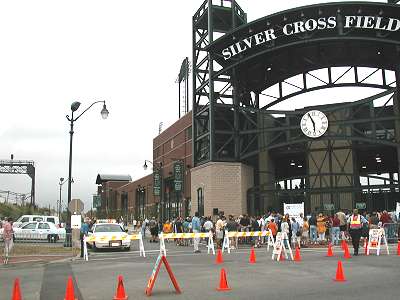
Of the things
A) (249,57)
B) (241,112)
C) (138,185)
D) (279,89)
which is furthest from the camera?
(138,185)

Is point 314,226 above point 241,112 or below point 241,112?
below

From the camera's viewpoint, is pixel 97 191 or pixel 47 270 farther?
pixel 97 191

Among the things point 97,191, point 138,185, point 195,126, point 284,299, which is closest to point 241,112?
point 195,126

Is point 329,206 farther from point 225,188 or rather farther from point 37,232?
point 37,232

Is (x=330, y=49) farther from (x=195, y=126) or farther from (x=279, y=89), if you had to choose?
A: (x=195, y=126)

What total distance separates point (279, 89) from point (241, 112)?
4.75 meters

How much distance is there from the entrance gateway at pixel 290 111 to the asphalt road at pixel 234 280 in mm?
14984

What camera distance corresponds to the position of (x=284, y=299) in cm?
995

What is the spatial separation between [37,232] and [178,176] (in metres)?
14.9

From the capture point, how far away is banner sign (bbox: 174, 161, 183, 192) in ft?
149

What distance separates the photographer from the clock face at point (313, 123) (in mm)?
31734

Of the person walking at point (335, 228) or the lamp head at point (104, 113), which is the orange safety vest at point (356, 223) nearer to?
the person walking at point (335, 228)

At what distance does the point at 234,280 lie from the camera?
1284 cm

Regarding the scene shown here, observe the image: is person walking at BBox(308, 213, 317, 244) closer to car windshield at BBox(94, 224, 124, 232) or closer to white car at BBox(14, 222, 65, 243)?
car windshield at BBox(94, 224, 124, 232)
